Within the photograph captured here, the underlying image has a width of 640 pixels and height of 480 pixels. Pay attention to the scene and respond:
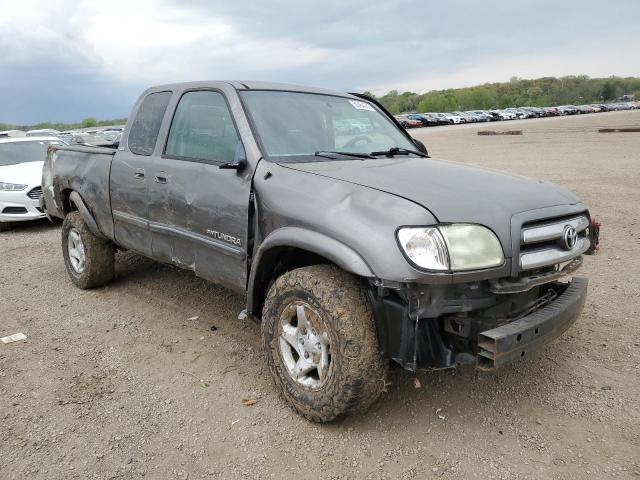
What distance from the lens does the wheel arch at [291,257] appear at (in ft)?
8.73

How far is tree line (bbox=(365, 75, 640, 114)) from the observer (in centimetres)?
12862

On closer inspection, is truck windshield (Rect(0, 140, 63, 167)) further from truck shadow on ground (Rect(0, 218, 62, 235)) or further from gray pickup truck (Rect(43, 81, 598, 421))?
gray pickup truck (Rect(43, 81, 598, 421))

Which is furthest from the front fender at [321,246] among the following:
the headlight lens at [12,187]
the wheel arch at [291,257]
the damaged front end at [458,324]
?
the headlight lens at [12,187]

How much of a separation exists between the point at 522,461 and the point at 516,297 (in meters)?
0.82

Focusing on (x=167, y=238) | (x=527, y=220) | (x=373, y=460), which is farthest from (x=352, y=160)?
(x=373, y=460)

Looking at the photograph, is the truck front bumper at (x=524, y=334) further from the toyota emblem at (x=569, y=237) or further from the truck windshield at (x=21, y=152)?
the truck windshield at (x=21, y=152)

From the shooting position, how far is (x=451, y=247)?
2.56m

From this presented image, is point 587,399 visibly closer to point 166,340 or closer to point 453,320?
point 453,320

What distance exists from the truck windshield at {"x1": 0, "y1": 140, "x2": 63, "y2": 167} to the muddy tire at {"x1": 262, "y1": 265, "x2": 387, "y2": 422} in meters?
8.73

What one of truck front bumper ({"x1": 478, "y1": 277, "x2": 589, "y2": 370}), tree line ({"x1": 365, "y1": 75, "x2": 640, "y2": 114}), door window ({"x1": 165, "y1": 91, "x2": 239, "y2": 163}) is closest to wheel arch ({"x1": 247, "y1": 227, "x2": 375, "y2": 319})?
truck front bumper ({"x1": 478, "y1": 277, "x2": 589, "y2": 370})

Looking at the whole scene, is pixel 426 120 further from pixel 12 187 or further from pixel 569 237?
pixel 569 237

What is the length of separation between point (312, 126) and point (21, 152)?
8585mm

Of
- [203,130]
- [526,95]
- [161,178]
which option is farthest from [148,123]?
[526,95]

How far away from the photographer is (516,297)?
2875 millimetres
